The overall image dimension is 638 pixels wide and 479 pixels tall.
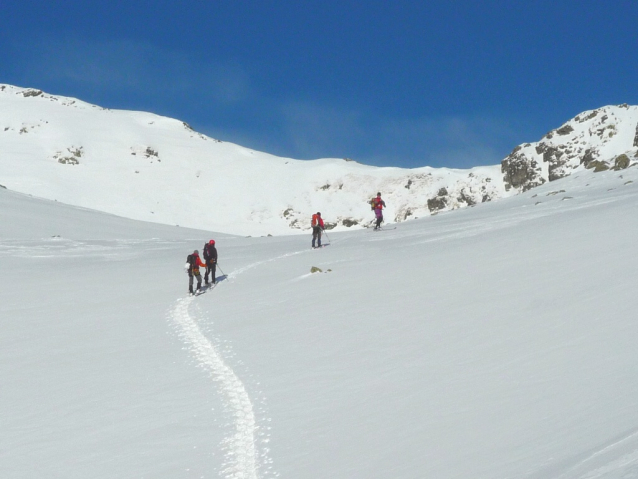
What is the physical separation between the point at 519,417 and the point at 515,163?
9023cm

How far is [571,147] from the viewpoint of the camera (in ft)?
294

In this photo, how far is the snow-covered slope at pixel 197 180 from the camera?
91.4m

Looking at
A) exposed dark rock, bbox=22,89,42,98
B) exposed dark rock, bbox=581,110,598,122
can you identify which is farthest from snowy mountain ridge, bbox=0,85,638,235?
exposed dark rock, bbox=22,89,42,98

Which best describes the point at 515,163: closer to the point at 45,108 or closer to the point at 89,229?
the point at 89,229

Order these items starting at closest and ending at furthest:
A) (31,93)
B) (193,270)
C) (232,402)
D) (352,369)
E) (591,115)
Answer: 1. (232,402)
2. (352,369)
3. (193,270)
4. (591,115)
5. (31,93)

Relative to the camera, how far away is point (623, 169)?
143 ft

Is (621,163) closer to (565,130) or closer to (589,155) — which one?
(589,155)

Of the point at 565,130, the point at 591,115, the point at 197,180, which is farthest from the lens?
the point at 197,180

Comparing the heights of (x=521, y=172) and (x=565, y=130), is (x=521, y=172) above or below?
below

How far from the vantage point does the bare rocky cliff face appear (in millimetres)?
85250

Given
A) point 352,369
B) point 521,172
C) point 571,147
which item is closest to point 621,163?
point 352,369

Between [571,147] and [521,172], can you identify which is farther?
[521,172]

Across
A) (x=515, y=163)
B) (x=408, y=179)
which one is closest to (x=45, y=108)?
(x=408, y=179)

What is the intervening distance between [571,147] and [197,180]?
175 feet
